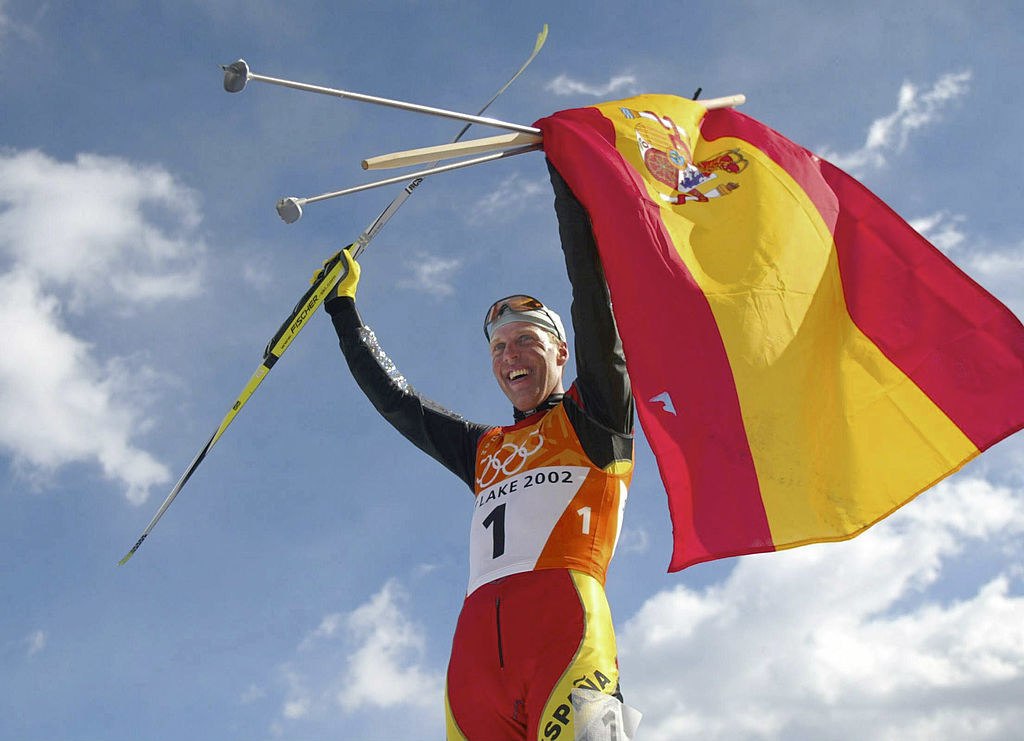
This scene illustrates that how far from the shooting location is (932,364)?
493 cm

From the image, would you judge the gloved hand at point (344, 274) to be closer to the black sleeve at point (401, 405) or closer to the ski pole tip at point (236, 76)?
the black sleeve at point (401, 405)

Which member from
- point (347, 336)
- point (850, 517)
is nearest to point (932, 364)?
point (850, 517)

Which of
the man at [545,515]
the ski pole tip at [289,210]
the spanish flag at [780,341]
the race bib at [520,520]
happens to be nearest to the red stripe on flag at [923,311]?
the spanish flag at [780,341]

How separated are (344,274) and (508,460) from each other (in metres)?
2.30

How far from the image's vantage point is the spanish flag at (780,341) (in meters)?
4.42

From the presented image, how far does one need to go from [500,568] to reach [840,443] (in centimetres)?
179

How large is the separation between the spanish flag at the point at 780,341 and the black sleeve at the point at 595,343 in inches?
3.7

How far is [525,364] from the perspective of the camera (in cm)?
543

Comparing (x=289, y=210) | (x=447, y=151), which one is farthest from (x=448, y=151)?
(x=289, y=210)

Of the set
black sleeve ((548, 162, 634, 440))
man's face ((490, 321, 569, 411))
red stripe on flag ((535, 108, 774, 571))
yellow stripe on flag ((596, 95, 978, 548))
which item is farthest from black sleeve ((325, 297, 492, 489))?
yellow stripe on flag ((596, 95, 978, 548))

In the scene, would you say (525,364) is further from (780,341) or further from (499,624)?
(499,624)

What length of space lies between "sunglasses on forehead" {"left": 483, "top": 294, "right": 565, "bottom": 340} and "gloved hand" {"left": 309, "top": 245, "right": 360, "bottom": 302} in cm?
130

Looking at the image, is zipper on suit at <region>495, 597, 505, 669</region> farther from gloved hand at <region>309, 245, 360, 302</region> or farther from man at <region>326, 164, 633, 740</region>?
gloved hand at <region>309, 245, 360, 302</region>

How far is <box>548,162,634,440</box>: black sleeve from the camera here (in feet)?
15.5
